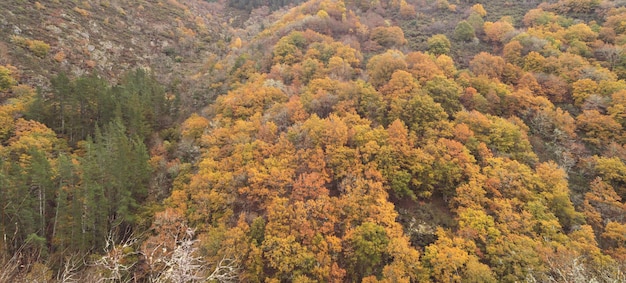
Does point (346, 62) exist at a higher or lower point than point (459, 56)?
higher

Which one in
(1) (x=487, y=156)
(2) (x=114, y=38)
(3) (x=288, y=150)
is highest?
(2) (x=114, y=38)

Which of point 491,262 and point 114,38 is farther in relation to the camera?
point 114,38

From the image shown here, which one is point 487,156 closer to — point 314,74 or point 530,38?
point 314,74

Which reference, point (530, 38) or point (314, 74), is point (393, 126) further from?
point (530, 38)

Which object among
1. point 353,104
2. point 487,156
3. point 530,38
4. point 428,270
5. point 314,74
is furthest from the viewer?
point 530,38

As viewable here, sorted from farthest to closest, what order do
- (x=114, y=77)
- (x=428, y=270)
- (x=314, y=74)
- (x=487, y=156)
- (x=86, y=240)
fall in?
1. (x=114, y=77)
2. (x=314, y=74)
3. (x=487, y=156)
4. (x=86, y=240)
5. (x=428, y=270)

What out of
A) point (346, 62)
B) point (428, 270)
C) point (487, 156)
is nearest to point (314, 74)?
point (346, 62)

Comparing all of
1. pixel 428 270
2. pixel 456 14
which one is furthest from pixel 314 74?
pixel 456 14
